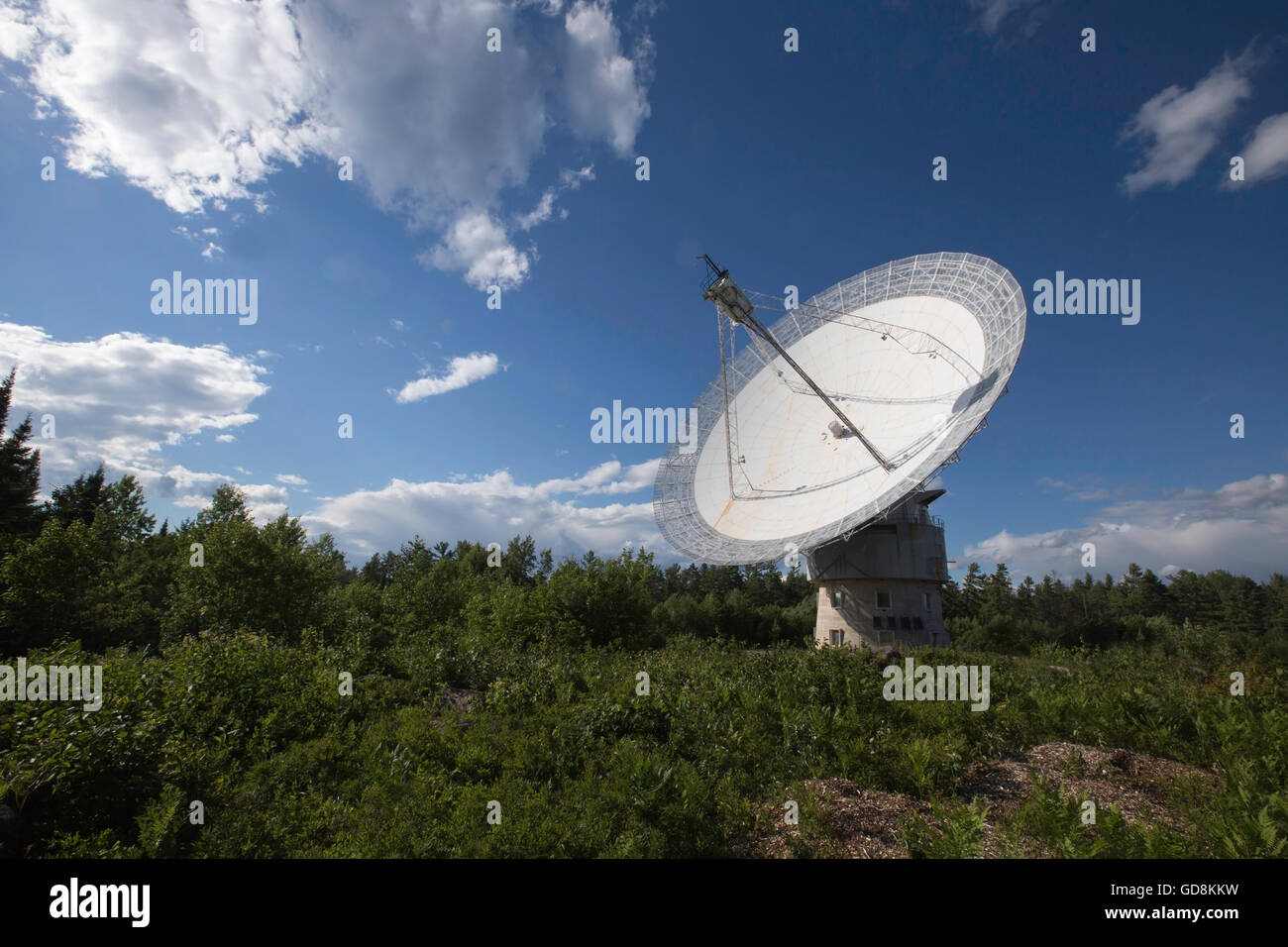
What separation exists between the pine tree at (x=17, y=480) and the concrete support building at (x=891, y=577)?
57.3m

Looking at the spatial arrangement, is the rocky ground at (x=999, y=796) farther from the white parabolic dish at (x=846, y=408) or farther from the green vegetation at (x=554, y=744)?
the white parabolic dish at (x=846, y=408)

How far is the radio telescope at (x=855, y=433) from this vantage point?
2355 centimetres

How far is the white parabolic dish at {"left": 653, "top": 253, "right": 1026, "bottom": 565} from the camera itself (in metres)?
23.1

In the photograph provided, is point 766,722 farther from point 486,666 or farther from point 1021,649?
point 1021,649

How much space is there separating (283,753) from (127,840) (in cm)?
305

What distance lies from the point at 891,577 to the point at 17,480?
6850cm

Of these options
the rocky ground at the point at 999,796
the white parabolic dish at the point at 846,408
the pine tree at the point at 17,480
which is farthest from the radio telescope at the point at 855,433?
the pine tree at the point at 17,480

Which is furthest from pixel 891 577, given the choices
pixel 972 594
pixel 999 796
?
pixel 972 594

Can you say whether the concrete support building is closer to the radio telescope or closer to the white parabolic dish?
the radio telescope

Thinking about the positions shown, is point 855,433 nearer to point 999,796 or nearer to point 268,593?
point 999,796

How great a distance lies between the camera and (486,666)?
18.8m

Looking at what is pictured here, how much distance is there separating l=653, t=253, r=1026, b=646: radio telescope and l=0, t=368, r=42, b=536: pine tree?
50556 millimetres
